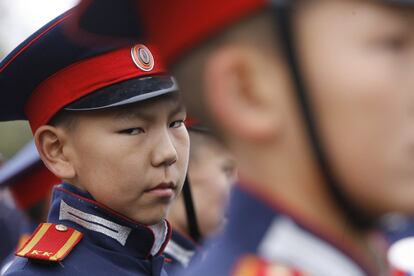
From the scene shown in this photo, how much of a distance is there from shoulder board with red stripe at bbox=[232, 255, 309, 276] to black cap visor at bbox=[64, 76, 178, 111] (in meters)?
1.20

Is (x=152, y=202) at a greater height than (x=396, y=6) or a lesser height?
lesser

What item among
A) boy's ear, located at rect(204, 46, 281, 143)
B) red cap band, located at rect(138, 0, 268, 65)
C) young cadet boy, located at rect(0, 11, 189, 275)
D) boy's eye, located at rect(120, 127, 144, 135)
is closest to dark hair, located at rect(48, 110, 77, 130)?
young cadet boy, located at rect(0, 11, 189, 275)

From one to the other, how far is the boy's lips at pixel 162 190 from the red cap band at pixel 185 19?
1093 millimetres

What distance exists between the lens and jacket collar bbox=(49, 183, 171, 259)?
2.44 metres

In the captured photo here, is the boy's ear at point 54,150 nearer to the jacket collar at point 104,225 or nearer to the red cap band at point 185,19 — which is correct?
the jacket collar at point 104,225

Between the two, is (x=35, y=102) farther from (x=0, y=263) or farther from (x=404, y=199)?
(x=0, y=263)

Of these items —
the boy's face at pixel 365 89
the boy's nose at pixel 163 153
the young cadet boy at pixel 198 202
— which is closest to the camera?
the boy's face at pixel 365 89

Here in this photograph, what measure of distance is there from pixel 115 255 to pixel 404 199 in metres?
1.50

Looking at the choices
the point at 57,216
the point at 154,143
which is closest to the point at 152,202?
the point at 154,143

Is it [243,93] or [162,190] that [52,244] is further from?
[243,93]

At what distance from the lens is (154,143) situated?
2.34 metres

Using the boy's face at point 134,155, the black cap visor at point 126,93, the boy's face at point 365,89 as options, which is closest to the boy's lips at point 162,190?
the boy's face at point 134,155

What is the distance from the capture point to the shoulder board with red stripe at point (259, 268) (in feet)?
3.90

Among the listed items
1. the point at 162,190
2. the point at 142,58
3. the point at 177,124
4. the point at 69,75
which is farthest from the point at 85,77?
the point at 162,190
